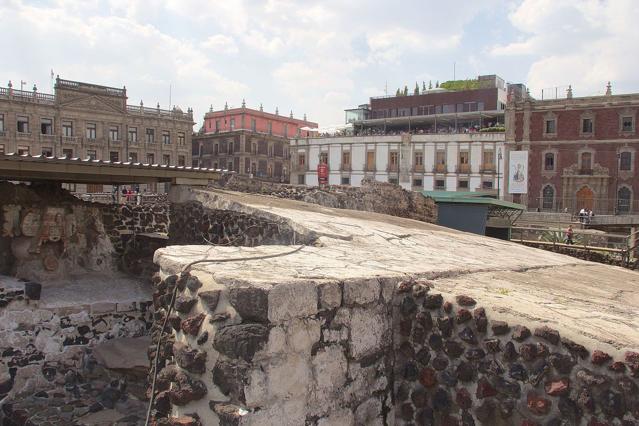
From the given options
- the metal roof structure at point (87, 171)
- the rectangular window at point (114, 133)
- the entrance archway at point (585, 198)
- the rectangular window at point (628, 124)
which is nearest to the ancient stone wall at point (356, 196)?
the metal roof structure at point (87, 171)

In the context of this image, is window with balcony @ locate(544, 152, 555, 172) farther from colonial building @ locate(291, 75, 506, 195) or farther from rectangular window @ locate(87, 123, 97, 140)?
rectangular window @ locate(87, 123, 97, 140)

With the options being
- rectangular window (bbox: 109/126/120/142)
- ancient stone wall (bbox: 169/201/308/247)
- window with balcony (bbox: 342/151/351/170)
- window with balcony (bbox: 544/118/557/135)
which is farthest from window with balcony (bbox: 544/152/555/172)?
ancient stone wall (bbox: 169/201/308/247)

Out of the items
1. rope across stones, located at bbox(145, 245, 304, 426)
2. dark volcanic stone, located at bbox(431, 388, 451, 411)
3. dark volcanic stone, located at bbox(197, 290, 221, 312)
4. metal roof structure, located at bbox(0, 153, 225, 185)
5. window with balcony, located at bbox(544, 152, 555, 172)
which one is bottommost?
dark volcanic stone, located at bbox(431, 388, 451, 411)

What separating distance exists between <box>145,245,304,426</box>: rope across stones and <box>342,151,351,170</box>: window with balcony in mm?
43424

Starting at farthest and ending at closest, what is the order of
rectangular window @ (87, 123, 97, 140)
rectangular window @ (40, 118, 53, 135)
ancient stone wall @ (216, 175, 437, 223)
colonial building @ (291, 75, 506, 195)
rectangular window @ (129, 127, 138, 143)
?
rectangular window @ (129, 127, 138, 143), colonial building @ (291, 75, 506, 195), rectangular window @ (87, 123, 97, 140), rectangular window @ (40, 118, 53, 135), ancient stone wall @ (216, 175, 437, 223)

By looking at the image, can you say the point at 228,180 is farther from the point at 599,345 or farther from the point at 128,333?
the point at 599,345

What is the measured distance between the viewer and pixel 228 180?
12117 mm

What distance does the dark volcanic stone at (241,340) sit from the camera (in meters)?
2.90

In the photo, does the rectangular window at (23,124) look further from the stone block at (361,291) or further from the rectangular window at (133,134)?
the stone block at (361,291)

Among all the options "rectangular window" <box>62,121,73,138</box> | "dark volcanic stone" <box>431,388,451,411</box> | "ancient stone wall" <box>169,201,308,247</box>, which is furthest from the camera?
"rectangular window" <box>62,121,73,138</box>

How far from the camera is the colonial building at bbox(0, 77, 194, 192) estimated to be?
37375 millimetres

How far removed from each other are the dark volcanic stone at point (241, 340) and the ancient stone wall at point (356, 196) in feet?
29.5

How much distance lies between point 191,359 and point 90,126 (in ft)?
137

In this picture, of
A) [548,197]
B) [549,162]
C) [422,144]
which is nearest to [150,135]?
[422,144]
